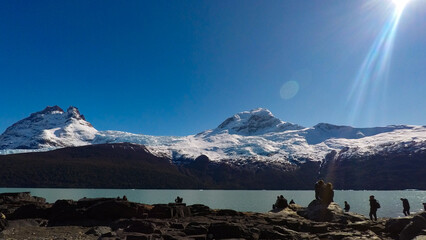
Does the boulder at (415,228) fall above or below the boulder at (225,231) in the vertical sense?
above

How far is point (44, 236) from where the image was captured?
25203 millimetres

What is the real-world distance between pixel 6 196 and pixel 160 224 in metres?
37.4

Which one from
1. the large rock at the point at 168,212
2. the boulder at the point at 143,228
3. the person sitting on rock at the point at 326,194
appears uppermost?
the person sitting on rock at the point at 326,194

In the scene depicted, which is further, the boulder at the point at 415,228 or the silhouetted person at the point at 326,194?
the silhouetted person at the point at 326,194

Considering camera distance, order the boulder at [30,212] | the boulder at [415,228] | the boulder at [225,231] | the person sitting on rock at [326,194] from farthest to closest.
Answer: the person sitting on rock at [326,194] → the boulder at [30,212] → the boulder at [415,228] → the boulder at [225,231]

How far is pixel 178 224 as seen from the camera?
93.9 ft

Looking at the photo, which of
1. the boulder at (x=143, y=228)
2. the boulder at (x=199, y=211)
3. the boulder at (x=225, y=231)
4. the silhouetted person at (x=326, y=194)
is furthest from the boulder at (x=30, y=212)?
the silhouetted person at (x=326, y=194)

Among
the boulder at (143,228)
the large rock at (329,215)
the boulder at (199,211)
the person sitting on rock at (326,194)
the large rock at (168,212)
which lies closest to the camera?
the boulder at (143,228)

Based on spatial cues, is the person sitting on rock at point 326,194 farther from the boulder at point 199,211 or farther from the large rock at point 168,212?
the large rock at point 168,212

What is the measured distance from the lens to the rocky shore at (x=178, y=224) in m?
24.2

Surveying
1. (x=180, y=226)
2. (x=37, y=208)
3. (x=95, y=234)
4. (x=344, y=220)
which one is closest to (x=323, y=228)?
(x=344, y=220)

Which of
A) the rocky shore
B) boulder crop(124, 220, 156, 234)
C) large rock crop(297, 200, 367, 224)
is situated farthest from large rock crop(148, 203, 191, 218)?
large rock crop(297, 200, 367, 224)

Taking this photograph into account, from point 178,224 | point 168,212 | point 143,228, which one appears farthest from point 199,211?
point 143,228

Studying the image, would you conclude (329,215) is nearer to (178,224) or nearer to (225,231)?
(178,224)
